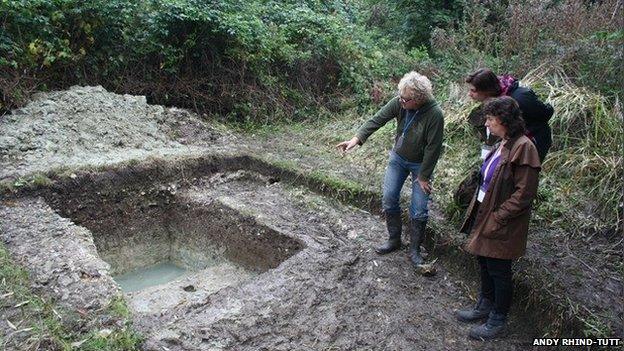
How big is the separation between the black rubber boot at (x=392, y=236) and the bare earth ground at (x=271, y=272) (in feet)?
0.35

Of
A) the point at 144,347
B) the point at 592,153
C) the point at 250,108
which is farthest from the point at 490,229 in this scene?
the point at 250,108

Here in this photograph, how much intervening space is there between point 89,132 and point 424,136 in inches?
173

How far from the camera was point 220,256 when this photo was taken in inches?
224

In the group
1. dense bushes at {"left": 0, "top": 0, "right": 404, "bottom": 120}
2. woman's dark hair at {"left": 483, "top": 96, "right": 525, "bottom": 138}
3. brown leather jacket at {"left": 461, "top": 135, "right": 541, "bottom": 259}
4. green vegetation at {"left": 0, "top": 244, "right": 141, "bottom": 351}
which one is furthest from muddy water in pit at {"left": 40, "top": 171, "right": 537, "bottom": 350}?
Answer: dense bushes at {"left": 0, "top": 0, "right": 404, "bottom": 120}

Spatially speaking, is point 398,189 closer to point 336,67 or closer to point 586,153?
point 586,153

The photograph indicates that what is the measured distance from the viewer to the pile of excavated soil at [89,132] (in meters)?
5.54

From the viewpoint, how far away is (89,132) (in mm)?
6125

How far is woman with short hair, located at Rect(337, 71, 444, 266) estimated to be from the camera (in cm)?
378

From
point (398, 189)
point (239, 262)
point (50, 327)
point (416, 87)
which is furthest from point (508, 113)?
point (239, 262)

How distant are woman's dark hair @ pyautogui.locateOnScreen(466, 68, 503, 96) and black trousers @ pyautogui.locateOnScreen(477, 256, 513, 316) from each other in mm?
1172

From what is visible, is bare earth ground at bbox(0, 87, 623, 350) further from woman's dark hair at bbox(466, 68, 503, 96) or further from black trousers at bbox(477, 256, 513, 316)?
woman's dark hair at bbox(466, 68, 503, 96)

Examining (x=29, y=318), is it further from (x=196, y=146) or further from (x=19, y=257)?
(x=196, y=146)

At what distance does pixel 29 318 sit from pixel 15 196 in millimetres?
2235

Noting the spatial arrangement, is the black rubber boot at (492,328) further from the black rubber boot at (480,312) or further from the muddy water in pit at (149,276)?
the muddy water in pit at (149,276)
